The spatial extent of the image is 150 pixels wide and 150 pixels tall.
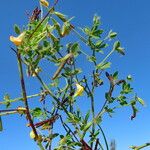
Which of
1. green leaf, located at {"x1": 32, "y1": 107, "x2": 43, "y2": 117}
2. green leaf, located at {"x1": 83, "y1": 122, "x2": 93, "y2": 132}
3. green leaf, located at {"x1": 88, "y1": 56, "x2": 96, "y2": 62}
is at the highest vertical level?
green leaf, located at {"x1": 88, "y1": 56, "x2": 96, "y2": 62}

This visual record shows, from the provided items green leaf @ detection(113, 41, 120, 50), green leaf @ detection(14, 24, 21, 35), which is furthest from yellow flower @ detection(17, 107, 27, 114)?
green leaf @ detection(113, 41, 120, 50)

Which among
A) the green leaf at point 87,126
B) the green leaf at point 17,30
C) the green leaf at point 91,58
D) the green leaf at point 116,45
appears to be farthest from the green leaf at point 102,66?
the green leaf at point 17,30

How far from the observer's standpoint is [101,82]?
2.90 metres

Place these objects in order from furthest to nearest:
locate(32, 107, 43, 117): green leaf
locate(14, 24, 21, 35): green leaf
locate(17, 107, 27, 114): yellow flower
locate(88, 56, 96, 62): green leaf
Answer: locate(88, 56, 96, 62): green leaf → locate(32, 107, 43, 117): green leaf → locate(14, 24, 21, 35): green leaf → locate(17, 107, 27, 114): yellow flower

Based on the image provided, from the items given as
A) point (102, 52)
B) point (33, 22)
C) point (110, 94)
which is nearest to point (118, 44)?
point (102, 52)

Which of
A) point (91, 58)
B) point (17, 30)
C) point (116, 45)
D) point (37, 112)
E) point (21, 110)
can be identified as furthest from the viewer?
point (116, 45)

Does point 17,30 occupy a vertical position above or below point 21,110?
above

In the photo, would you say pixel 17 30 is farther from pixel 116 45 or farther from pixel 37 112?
pixel 116 45

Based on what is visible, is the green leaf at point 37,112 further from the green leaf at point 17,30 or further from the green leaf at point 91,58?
the green leaf at point 17,30

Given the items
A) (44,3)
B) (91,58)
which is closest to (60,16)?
(44,3)

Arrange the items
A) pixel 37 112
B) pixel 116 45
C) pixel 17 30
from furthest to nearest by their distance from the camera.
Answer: pixel 116 45 → pixel 37 112 → pixel 17 30

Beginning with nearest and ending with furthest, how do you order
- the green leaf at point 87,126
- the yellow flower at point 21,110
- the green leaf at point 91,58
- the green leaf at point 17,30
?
the yellow flower at point 21,110 → the green leaf at point 17,30 → the green leaf at point 87,126 → the green leaf at point 91,58


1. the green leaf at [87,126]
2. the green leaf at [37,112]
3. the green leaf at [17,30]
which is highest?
the green leaf at [17,30]

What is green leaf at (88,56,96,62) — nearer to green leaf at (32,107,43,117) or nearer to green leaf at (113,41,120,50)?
green leaf at (113,41,120,50)
